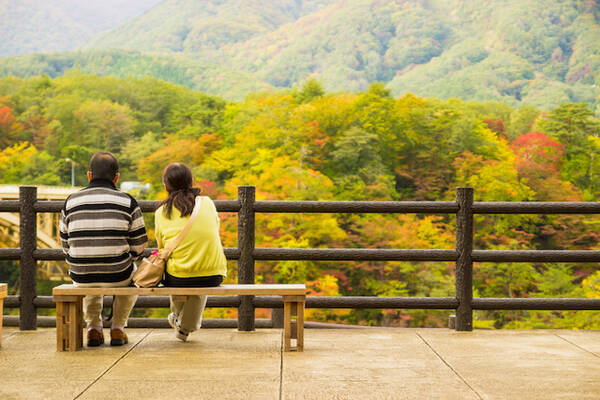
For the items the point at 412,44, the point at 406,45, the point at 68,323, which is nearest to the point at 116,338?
the point at 68,323

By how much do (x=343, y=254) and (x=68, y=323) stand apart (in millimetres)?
2104

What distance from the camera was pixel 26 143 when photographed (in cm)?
5272

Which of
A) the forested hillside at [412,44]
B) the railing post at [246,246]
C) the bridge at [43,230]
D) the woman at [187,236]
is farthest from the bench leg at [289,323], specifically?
the forested hillside at [412,44]

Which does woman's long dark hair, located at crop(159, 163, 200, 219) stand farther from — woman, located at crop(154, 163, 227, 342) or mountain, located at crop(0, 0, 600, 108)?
mountain, located at crop(0, 0, 600, 108)

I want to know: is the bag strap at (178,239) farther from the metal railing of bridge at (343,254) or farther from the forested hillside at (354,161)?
the forested hillside at (354,161)

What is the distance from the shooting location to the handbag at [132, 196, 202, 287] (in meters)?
4.20

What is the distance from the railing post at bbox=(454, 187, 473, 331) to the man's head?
2.65m

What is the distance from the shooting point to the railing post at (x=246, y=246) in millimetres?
5027

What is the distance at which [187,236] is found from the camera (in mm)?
4230

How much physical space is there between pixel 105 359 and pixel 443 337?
8.12 feet

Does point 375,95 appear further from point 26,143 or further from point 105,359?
point 105,359

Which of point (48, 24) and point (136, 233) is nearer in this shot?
point (136, 233)

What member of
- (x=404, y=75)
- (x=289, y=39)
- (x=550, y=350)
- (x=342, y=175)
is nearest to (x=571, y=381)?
(x=550, y=350)

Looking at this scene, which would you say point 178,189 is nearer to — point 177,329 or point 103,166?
point 103,166
